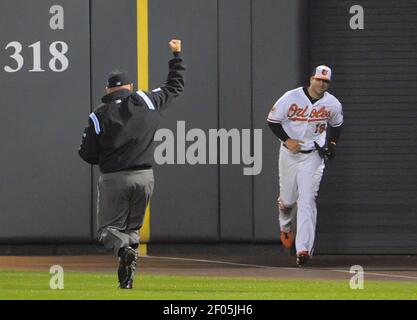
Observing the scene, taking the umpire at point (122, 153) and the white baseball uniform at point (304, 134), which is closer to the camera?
the umpire at point (122, 153)

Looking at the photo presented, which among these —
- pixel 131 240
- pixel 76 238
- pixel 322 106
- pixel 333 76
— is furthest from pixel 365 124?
pixel 131 240

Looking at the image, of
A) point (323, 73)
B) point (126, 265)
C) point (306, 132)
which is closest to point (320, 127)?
point (306, 132)

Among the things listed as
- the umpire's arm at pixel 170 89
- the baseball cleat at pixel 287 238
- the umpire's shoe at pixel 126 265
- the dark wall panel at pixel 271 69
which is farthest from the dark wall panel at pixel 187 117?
the umpire's shoe at pixel 126 265

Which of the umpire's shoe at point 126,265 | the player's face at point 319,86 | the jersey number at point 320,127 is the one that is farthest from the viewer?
the jersey number at point 320,127

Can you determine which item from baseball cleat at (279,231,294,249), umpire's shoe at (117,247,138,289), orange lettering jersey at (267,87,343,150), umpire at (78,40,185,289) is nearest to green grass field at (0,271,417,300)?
umpire's shoe at (117,247,138,289)

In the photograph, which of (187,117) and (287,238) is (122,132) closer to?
(287,238)

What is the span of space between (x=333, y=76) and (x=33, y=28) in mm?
3557

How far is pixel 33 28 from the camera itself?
17.9m

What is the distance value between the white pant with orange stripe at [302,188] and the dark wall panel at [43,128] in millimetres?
2708

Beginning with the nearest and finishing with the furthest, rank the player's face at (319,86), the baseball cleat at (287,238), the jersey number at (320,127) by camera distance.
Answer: the player's face at (319,86), the jersey number at (320,127), the baseball cleat at (287,238)

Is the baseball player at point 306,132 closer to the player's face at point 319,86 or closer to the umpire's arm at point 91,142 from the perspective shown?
the player's face at point 319,86

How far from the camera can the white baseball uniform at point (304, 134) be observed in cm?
1614

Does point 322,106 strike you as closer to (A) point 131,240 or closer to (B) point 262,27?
(B) point 262,27

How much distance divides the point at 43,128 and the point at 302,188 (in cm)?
350
